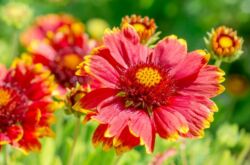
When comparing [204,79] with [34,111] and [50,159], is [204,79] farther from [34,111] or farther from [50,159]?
[50,159]

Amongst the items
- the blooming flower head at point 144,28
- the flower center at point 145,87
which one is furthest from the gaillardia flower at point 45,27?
the flower center at point 145,87

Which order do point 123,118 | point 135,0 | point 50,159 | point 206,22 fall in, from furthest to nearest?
point 135,0 → point 206,22 → point 50,159 → point 123,118

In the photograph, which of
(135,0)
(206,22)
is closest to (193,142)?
(206,22)

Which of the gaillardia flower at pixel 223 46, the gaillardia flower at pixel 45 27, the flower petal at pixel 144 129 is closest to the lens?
the flower petal at pixel 144 129

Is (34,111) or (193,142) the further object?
(193,142)

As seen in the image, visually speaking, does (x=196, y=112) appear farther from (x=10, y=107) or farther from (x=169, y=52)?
(x=10, y=107)

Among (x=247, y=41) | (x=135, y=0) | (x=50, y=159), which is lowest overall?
(x=50, y=159)

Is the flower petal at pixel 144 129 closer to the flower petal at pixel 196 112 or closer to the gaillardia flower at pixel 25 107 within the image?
the flower petal at pixel 196 112
